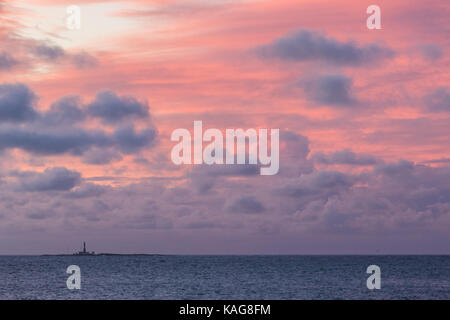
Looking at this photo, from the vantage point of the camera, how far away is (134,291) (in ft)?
302
